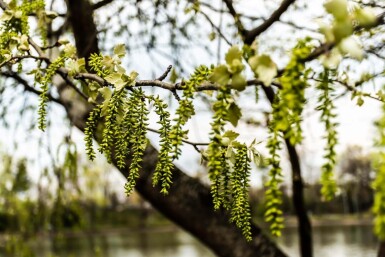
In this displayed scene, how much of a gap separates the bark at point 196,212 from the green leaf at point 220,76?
1881 mm

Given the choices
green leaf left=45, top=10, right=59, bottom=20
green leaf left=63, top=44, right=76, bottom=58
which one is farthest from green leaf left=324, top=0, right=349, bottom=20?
green leaf left=45, top=10, right=59, bottom=20

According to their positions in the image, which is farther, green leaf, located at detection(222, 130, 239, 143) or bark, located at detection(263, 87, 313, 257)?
bark, located at detection(263, 87, 313, 257)

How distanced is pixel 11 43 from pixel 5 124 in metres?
2.50

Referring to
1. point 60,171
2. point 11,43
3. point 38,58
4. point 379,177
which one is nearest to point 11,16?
point 11,43

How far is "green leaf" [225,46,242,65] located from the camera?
0.82 meters

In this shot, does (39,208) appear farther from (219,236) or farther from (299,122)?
(299,122)

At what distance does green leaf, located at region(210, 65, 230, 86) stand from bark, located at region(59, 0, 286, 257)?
188 centimetres

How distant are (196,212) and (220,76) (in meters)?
1.97

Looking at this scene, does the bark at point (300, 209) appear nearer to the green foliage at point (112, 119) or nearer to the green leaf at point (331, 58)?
the green foliage at point (112, 119)

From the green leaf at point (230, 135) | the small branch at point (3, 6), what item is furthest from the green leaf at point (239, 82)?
the small branch at point (3, 6)

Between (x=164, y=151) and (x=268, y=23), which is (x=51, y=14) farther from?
(x=164, y=151)

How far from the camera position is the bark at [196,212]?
2.65 meters

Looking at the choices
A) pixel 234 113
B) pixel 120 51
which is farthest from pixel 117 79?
pixel 234 113

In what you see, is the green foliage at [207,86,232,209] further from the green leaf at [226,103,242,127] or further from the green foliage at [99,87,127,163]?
the green foliage at [99,87,127,163]
